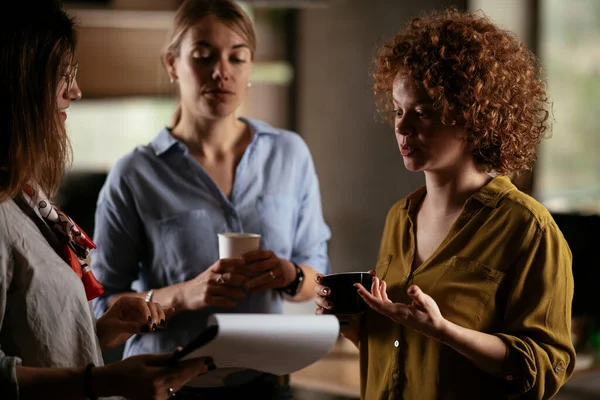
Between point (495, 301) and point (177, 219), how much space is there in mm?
882

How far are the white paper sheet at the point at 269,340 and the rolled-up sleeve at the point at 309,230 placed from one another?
0.79 metres

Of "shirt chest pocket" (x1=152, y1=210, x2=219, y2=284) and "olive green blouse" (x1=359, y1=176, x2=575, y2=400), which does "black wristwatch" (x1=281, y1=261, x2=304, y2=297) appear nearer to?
"shirt chest pocket" (x1=152, y1=210, x2=219, y2=284)

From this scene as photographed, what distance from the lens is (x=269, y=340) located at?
1.30 m

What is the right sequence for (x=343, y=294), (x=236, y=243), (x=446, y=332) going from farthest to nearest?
(x=236, y=243)
(x=343, y=294)
(x=446, y=332)

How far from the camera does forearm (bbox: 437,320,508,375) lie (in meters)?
1.44

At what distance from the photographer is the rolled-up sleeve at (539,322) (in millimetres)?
1463

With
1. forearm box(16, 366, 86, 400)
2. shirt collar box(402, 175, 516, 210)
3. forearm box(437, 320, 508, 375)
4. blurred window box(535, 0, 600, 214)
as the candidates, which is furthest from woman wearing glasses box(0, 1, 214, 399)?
blurred window box(535, 0, 600, 214)

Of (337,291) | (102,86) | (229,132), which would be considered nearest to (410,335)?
(337,291)

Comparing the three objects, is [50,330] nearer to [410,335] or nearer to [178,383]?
[178,383]

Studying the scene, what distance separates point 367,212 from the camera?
14.2ft

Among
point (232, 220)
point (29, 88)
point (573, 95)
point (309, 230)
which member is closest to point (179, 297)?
point (232, 220)

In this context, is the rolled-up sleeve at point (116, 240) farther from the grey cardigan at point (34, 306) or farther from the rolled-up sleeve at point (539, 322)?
the rolled-up sleeve at point (539, 322)

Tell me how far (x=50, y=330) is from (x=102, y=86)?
10.3 ft

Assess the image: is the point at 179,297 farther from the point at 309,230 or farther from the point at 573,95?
the point at 573,95
